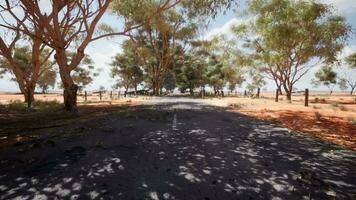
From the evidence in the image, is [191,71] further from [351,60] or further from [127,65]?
[351,60]

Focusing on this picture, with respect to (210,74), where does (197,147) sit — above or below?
below

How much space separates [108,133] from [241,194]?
18.9 ft

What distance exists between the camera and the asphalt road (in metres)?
4.65

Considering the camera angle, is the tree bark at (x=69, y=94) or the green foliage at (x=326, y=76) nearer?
the tree bark at (x=69, y=94)

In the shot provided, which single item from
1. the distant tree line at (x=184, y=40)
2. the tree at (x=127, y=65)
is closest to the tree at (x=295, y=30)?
the distant tree line at (x=184, y=40)

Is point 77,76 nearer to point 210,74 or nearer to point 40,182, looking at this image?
point 210,74

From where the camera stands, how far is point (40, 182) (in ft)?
16.3

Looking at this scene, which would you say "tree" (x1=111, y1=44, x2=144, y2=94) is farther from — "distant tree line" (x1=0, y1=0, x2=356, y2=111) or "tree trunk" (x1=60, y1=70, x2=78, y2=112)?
"tree trunk" (x1=60, y1=70, x2=78, y2=112)

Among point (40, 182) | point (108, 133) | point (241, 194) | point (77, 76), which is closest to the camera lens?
point (241, 194)

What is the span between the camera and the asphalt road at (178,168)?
4.65 meters

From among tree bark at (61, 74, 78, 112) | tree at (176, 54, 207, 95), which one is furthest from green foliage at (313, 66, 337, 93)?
tree bark at (61, 74, 78, 112)

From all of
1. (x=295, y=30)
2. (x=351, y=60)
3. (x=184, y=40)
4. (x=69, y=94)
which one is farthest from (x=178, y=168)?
(x=351, y=60)

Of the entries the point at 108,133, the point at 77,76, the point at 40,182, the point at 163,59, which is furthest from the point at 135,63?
the point at 40,182

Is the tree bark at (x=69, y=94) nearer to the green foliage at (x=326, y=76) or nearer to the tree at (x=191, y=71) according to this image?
the tree at (x=191, y=71)
